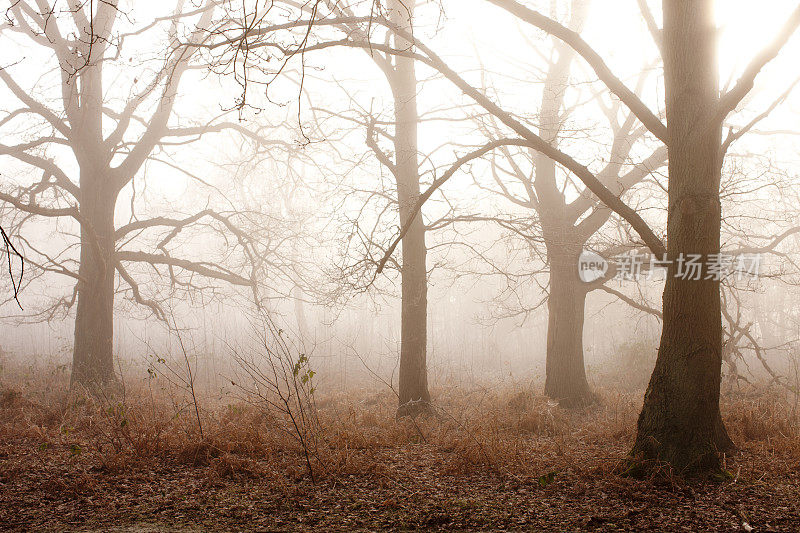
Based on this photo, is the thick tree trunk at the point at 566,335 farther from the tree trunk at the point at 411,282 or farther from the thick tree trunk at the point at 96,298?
the thick tree trunk at the point at 96,298

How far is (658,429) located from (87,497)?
5136mm

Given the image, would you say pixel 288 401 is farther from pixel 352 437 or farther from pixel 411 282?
pixel 411 282

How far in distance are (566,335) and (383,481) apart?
628 centimetres

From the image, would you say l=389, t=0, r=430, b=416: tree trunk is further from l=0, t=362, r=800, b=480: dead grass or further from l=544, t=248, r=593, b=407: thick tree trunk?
l=544, t=248, r=593, b=407: thick tree trunk

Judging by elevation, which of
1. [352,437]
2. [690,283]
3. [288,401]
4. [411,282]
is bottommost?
[352,437]

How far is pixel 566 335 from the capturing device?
10.3 m

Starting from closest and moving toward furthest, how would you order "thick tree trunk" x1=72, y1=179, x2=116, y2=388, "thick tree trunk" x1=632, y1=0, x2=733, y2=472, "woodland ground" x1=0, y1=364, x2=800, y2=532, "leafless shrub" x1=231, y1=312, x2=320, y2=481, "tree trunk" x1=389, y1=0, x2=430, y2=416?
1. "woodland ground" x1=0, y1=364, x2=800, y2=532
2. "thick tree trunk" x1=632, y1=0, x2=733, y2=472
3. "leafless shrub" x1=231, y1=312, x2=320, y2=481
4. "tree trunk" x1=389, y1=0, x2=430, y2=416
5. "thick tree trunk" x1=72, y1=179, x2=116, y2=388

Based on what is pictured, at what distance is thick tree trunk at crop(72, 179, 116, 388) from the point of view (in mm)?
10688

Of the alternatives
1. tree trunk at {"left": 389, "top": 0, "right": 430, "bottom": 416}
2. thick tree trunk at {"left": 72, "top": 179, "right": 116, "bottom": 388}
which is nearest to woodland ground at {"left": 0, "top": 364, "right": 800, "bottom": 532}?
tree trunk at {"left": 389, "top": 0, "right": 430, "bottom": 416}

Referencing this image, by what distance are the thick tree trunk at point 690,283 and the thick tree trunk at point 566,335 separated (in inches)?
197

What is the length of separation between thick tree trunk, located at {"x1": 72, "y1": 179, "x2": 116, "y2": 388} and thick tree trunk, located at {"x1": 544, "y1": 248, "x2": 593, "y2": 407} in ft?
28.0

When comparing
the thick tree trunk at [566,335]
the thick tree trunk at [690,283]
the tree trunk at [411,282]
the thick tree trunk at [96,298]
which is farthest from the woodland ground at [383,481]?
the thick tree trunk at [96,298]

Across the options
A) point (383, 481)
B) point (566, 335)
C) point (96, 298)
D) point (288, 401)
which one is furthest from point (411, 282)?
point (96, 298)

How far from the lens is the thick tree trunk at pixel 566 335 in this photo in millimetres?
10188
